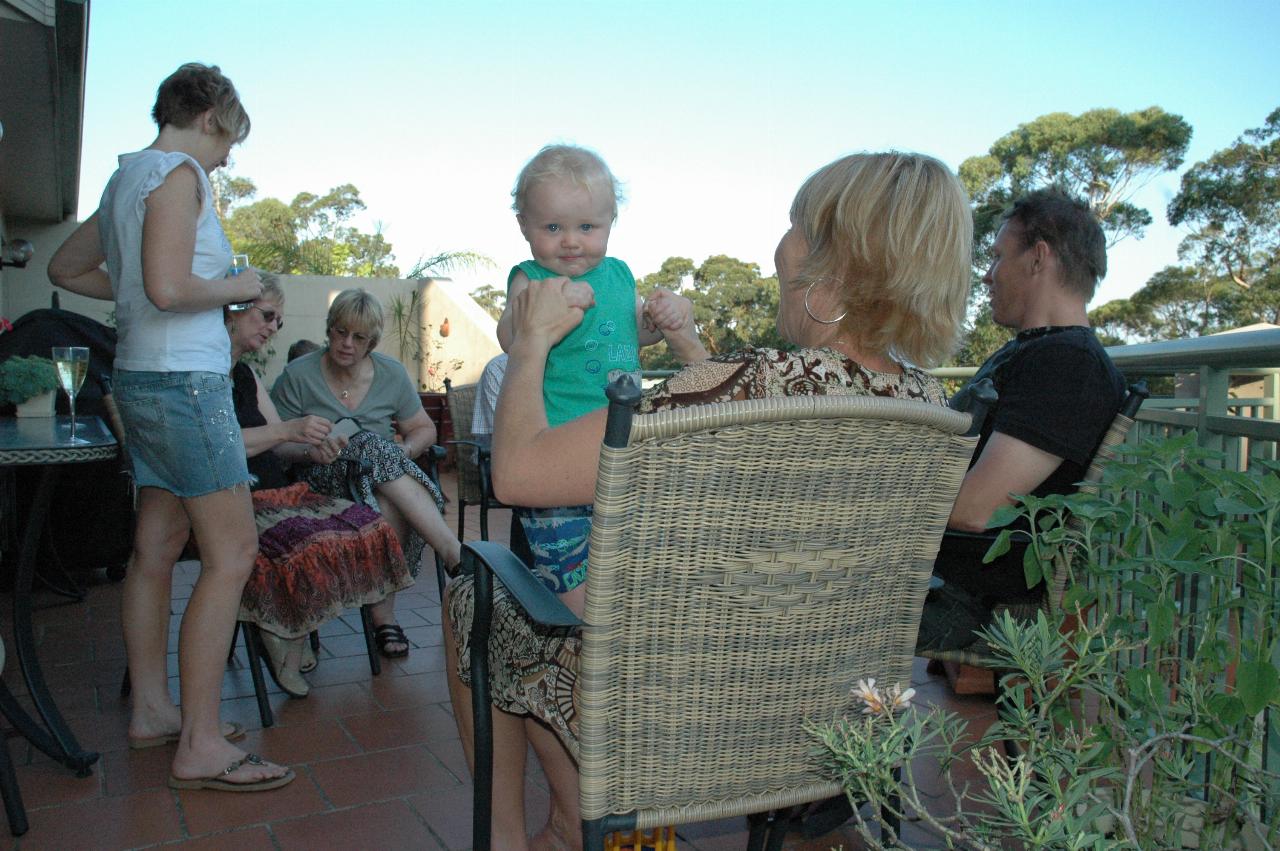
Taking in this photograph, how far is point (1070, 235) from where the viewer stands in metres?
2.40

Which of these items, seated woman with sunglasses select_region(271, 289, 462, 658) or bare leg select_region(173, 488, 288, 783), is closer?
bare leg select_region(173, 488, 288, 783)

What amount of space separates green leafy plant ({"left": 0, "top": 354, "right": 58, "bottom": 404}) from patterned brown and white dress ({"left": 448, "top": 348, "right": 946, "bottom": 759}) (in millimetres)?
1851

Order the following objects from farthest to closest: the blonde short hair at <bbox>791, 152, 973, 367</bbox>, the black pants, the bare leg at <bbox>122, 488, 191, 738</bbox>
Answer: the bare leg at <bbox>122, 488, 191, 738</bbox> → the black pants → the blonde short hair at <bbox>791, 152, 973, 367</bbox>

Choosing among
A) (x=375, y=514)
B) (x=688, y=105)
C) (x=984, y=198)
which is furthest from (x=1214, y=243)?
(x=375, y=514)

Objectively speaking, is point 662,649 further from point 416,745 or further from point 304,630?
point 304,630

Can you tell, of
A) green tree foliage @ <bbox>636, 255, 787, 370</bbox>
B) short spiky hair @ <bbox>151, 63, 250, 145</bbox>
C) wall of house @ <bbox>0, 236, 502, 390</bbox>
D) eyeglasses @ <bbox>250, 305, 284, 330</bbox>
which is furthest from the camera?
green tree foliage @ <bbox>636, 255, 787, 370</bbox>

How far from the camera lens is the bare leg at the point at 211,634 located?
2.20 m

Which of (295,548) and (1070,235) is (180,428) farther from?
(1070,235)

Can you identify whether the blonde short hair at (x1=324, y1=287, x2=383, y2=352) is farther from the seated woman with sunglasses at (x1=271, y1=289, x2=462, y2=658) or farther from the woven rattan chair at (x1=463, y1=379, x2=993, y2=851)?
the woven rattan chair at (x1=463, y1=379, x2=993, y2=851)

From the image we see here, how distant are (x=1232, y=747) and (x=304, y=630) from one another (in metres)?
2.41

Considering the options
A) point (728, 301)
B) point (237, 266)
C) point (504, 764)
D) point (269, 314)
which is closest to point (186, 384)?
point (237, 266)

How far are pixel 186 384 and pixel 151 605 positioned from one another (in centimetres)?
65

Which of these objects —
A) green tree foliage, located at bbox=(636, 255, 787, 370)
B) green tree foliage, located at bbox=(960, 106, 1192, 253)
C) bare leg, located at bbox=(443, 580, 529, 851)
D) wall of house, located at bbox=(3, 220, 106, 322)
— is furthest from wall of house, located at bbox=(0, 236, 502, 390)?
green tree foliage, located at bbox=(960, 106, 1192, 253)

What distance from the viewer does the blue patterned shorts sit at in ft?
5.45
